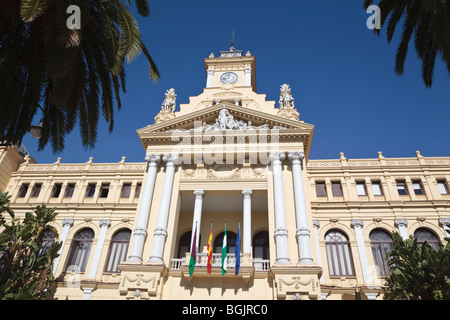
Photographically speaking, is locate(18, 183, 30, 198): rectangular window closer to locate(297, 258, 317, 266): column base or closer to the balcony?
the balcony

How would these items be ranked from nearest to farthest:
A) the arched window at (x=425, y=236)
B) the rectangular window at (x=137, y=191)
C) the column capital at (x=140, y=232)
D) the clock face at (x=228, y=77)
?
the column capital at (x=140, y=232) → the arched window at (x=425, y=236) → the rectangular window at (x=137, y=191) → the clock face at (x=228, y=77)

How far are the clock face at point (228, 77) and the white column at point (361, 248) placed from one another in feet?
52.7

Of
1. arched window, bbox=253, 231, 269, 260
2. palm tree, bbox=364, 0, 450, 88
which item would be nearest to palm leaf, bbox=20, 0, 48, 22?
palm tree, bbox=364, 0, 450, 88

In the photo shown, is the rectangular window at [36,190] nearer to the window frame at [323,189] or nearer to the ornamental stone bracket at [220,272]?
the ornamental stone bracket at [220,272]

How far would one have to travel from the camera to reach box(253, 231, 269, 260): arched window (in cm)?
2289

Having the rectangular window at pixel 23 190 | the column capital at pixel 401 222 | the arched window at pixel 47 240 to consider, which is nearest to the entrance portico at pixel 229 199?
the column capital at pixel 401 222

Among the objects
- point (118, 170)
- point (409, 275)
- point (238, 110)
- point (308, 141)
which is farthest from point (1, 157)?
point (409, 275)

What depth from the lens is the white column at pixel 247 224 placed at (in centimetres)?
1923

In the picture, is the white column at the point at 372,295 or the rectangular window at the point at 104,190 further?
the rectangular window at the point at 104,190
